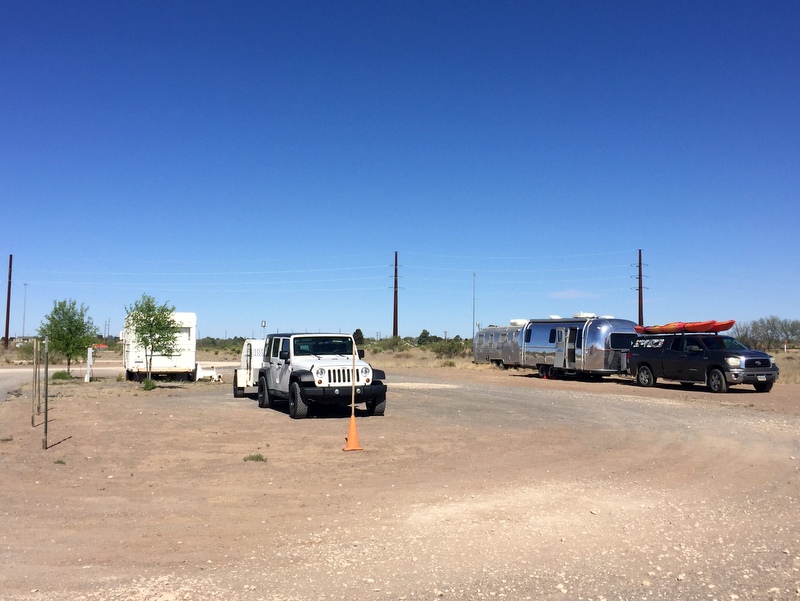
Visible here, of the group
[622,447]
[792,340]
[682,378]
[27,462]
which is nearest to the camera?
[27,462]

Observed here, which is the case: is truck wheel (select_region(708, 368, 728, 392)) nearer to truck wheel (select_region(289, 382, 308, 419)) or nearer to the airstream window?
the airstream window

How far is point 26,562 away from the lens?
238 inches

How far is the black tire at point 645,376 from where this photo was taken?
88.2ft

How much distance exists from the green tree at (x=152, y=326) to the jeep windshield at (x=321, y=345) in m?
12.5

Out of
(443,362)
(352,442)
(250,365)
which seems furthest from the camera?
(443,362)

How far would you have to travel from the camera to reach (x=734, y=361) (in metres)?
23.3

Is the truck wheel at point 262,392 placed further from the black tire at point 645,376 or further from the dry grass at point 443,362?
the dry grass at point 443,362

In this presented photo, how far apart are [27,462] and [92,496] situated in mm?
2825

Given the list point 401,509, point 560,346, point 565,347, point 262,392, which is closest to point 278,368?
point 262,392

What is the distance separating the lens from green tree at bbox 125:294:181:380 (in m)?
28.1

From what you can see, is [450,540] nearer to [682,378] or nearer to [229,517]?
[229,517]

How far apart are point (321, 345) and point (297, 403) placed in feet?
6.14

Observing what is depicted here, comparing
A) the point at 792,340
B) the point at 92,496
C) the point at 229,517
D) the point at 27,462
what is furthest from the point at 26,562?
the point at 792,340

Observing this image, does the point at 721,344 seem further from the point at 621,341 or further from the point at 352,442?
the point at 352,442
